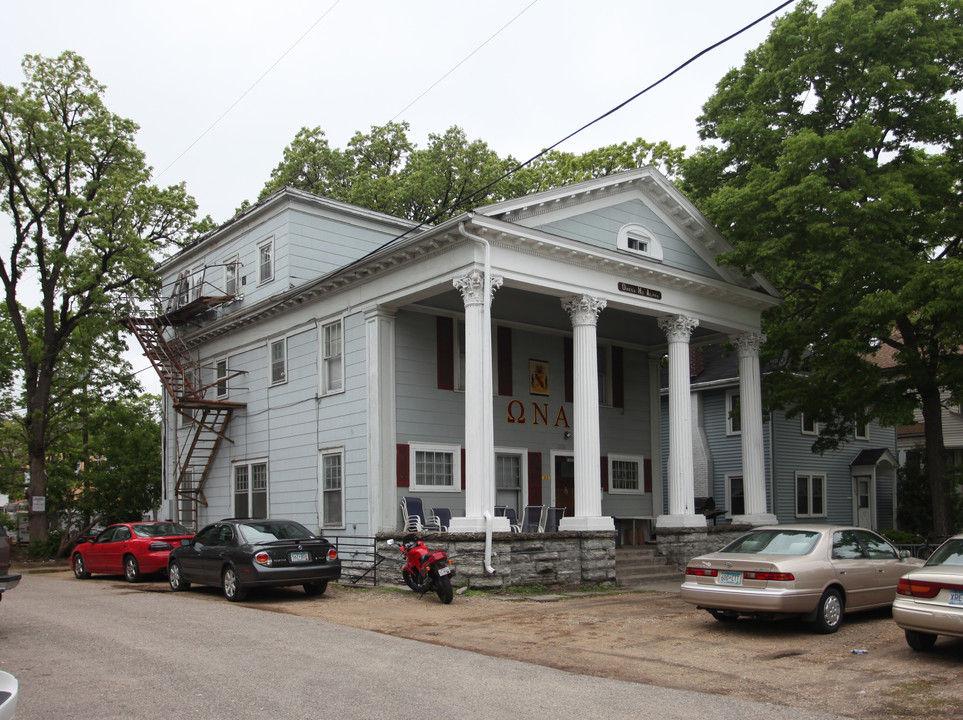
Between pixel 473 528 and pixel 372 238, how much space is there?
37.1ft

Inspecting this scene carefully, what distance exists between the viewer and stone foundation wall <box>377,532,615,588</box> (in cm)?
1595

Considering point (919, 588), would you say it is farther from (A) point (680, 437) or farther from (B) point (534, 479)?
(B) point (534, 479)

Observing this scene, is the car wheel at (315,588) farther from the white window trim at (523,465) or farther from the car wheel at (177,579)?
the white window trim at (523,465)

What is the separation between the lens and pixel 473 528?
16234mm

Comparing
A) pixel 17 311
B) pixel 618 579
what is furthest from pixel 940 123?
pixel 17 311

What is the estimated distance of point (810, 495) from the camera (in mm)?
31219

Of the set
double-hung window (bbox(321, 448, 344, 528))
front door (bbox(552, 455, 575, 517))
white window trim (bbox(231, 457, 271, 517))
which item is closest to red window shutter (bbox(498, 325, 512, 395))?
front door (bbox(552, 455, 575, 517))

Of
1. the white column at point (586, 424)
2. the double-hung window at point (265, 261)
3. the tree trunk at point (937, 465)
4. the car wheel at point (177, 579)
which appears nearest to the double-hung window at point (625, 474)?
the white column at point (586, 424)

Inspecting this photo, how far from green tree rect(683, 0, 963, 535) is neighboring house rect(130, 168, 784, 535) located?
5.25ft

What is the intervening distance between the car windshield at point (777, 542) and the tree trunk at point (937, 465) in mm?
9760

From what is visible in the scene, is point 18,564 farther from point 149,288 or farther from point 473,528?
point 473,528

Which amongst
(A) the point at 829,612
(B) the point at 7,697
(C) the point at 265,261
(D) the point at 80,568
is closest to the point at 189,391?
(C) the point at 265,261

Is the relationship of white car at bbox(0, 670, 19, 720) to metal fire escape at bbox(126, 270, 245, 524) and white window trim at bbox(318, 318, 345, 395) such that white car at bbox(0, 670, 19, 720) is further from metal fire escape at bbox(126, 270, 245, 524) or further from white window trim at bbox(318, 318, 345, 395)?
metal fire escape at bbox(126, 270, 245, 524)

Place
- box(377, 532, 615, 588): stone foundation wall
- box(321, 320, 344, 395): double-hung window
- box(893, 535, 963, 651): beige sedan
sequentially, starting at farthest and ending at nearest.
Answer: box(321, 320, 344, 395): double-hung window
box(377, 532, 615, 588): stone foundation wall
box(893, 535, 963, 651): beige sedan
